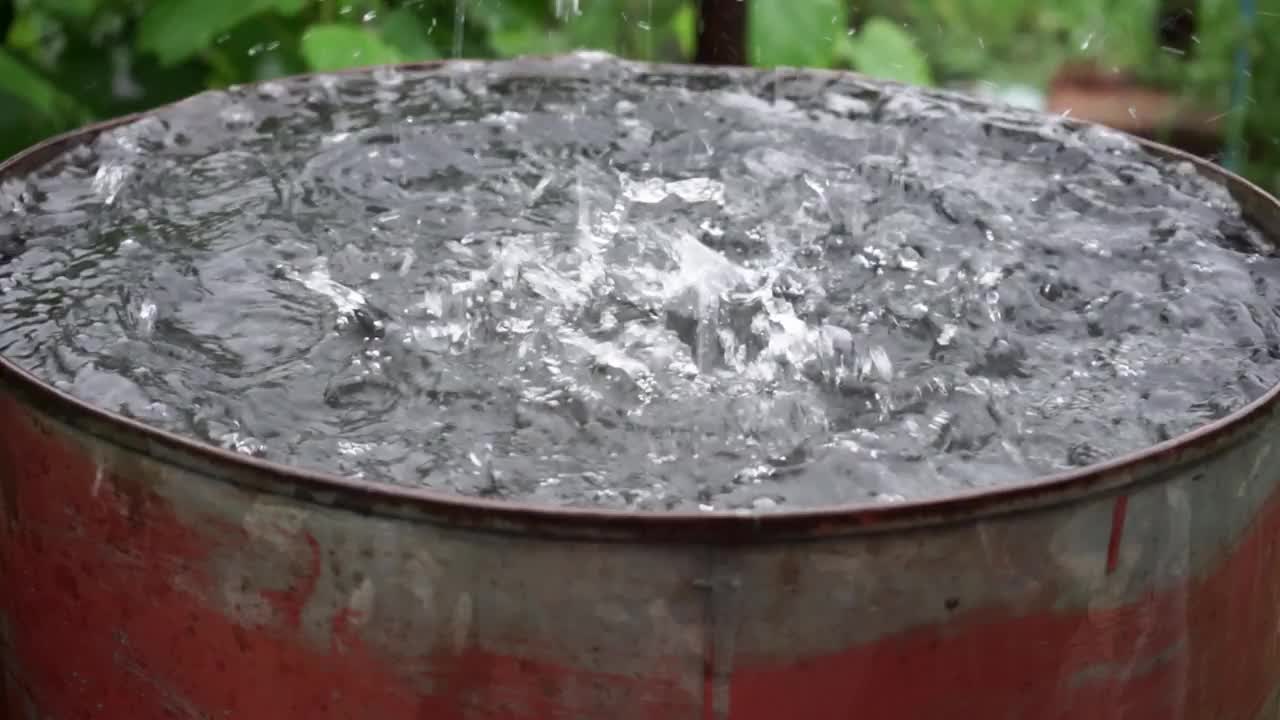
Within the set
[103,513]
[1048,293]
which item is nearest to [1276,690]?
[1048,293]

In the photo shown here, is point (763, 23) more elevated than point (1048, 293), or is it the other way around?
point (763, 23)

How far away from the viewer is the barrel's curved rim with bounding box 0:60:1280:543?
0.97 meters

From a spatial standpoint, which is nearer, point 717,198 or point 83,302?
point 83,302

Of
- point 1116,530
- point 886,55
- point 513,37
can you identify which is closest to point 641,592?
point 1116,530

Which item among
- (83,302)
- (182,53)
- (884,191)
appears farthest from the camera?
(182,53)

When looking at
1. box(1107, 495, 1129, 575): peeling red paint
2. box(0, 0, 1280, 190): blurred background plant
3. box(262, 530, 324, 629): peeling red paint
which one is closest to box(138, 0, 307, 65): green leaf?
box(0, 0, 1280, 190): blurred background plant

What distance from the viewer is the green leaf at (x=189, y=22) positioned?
98.3 inches

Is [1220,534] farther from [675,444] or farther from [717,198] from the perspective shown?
[717,198]

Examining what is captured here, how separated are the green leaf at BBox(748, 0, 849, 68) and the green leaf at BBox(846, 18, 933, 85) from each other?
665mm

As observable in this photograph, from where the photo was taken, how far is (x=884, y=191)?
1.95 meters

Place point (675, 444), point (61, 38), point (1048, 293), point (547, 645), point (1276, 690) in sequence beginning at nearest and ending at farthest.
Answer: point (547, 645), point (675, 444), point (1276, 690), point (1048, 293), point (61, 38)

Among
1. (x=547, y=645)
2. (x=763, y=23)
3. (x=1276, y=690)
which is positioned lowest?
(x=1276, y=690)

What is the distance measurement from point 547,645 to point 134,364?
60cm

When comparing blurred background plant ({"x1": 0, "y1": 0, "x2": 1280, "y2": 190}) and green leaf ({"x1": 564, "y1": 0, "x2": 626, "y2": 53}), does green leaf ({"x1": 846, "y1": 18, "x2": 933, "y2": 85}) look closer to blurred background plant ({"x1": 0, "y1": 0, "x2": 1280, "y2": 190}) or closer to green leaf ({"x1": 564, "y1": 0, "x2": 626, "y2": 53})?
blurred background plant ({"x1": 0, "y1": 0, "x2": 1280, "y2": 190})
